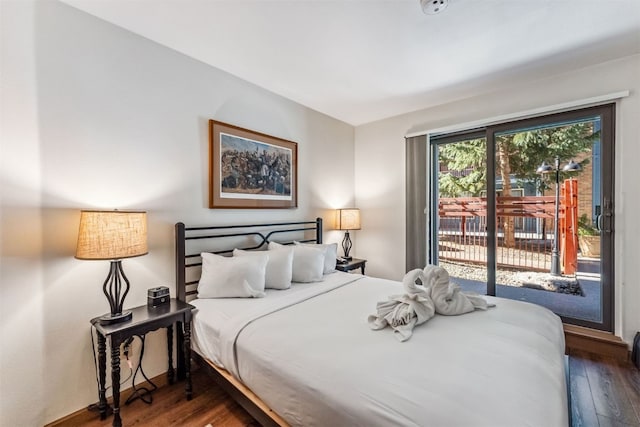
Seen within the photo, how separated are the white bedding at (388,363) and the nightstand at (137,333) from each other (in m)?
0.13

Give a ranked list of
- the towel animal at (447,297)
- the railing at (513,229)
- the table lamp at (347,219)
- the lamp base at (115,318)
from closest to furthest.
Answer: the lamp base at (115,318) → the towel animal at (447,297) → the railing at (513,229) → the table lamp at (347,219)

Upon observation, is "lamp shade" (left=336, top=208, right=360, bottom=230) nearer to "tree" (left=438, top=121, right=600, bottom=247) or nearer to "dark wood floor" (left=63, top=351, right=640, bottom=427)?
"tree" (left=438, top=121, right=600, bottom=247)

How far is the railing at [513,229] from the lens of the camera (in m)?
2.70

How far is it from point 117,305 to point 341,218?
2.41 m

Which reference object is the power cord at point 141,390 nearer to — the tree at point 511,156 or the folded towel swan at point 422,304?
the folded towel swan at point 422,304

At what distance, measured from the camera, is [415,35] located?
1945 mm

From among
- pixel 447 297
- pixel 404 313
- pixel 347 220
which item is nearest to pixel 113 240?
pixel 404 313

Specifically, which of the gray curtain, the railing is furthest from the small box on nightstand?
the railing

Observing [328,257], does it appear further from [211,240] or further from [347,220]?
[211,240]

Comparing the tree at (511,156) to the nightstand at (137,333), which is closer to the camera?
the nightstand at (137,333)

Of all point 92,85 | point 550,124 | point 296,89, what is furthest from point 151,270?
point 550,124

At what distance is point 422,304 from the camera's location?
1.59 m

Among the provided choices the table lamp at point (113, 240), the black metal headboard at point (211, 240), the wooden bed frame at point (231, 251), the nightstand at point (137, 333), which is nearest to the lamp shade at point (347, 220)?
the wooden bed frame at point (231, 251)

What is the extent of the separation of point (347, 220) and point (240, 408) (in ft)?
7.41
